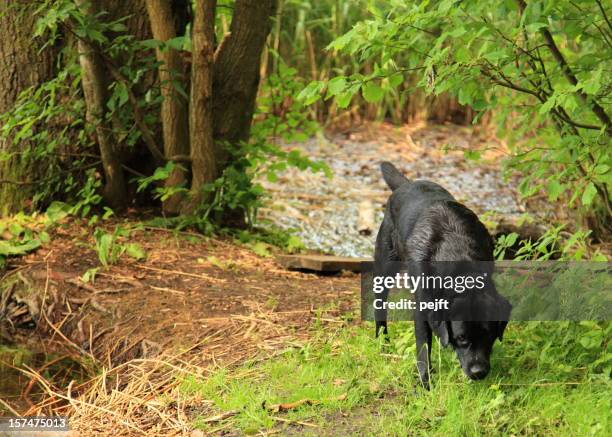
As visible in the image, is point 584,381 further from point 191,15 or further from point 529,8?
point 191,15

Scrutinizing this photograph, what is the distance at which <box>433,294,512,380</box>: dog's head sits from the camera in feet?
11.2

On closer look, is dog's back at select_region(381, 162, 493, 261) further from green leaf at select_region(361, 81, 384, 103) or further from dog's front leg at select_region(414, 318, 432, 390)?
green leaf at select_region(361, 81, 384, 103)

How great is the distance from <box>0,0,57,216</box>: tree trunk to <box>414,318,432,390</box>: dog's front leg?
11.9ft

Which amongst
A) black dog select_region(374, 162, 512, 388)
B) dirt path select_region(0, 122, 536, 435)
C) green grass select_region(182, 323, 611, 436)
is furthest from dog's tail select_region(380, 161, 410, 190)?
green grass select_region(182, 323, 611, 436)

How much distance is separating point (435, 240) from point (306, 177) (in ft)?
17.7

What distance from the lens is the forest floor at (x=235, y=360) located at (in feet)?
11.3

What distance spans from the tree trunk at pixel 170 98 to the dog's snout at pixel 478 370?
3187 millimetres

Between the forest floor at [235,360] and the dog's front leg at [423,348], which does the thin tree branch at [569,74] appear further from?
the dog's front leg at [423,348]

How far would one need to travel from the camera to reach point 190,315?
187 inches

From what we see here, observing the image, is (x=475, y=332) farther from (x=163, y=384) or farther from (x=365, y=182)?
(x=365, y=182)

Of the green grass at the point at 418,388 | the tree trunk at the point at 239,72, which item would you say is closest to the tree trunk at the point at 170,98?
the tree trunk at the point at 239,72

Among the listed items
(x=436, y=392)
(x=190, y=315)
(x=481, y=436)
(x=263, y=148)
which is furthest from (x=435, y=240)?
(x=263, y=148)

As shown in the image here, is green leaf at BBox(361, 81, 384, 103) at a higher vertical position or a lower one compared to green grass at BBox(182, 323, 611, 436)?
higher

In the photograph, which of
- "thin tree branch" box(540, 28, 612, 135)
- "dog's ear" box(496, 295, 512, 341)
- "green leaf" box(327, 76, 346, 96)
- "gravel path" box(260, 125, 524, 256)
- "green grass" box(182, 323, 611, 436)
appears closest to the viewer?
"green grass" box(182, 323, 611, 436)
